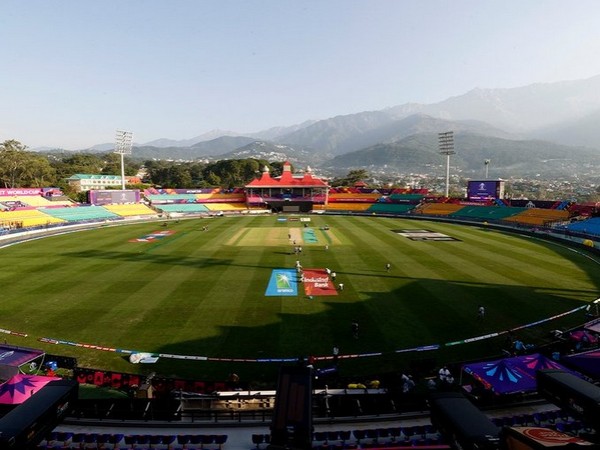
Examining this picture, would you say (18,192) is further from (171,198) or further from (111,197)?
(171,198)

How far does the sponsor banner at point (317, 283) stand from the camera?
3106cm

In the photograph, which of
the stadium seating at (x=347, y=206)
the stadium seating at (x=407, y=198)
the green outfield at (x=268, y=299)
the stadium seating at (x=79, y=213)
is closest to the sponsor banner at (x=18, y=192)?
the stadium seating at (x=79, y=213)

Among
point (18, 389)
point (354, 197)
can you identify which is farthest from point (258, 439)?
point (354, 197)

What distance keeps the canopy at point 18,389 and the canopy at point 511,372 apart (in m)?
17.4

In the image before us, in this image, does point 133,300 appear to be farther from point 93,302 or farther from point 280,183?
point 280,183

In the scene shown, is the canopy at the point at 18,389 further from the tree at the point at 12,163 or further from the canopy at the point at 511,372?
the tree at the point at 12,163

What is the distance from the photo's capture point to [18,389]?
14086mm

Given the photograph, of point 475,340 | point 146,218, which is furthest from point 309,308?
point 146,218

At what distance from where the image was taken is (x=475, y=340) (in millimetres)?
22125

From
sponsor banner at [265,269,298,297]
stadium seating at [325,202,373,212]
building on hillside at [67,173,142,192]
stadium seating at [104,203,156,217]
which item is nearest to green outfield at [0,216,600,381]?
sponsor banner at [265,269,298,297]

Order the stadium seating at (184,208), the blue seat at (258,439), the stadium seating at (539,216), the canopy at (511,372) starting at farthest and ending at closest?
the stadium seating at (184,208) < the stadium seating at (539,216) < the canopy at (511,372) < the blue seat at (258,439)

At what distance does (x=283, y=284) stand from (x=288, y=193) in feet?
254

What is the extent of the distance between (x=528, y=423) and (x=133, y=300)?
85.9 ft

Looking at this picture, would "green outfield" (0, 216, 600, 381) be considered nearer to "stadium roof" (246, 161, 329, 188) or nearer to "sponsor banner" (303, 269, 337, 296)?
"sponsor banner" (303, 269, 337, 296)
